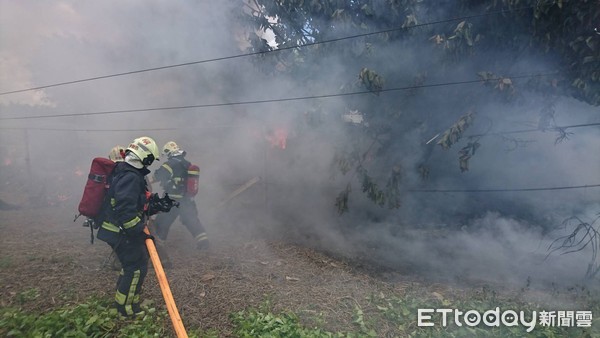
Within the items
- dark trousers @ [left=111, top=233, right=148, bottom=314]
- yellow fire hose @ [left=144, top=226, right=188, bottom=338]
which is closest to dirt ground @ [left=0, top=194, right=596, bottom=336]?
dark trousers @ [left=111, top=233, right=148, bottom=314]

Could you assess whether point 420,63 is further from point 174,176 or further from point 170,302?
point 170,302

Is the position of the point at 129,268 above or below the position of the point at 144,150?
below

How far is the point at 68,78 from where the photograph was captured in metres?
8.80

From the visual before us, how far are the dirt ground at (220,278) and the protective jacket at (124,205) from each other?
2.92 ft

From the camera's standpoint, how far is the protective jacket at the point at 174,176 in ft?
17.9

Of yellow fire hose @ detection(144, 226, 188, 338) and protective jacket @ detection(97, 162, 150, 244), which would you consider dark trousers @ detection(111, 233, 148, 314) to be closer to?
protective jacket @ detection(97, 162, 150, 244)

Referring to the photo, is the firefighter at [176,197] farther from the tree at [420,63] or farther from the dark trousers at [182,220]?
the tree at [420,63]

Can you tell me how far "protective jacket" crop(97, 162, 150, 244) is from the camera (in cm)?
323

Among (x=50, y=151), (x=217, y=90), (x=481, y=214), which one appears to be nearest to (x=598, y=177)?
(x=481, y=214)

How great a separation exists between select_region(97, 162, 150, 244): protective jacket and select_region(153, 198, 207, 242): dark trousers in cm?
202

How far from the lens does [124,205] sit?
3.23 metres

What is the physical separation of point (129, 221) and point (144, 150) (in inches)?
26.6

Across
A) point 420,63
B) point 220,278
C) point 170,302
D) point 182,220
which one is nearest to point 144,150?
point 170,302

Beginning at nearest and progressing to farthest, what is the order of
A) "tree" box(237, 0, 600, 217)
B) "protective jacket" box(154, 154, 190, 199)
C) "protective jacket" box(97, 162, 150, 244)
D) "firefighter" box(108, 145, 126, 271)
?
"protective jacket" box(97, 162, 150, 244) < "firefighter" box(108, 145, 126, 271) < "tree" box(237, 0, 600, 217) < "protective jacket" box(154, 154, 190, 199)
